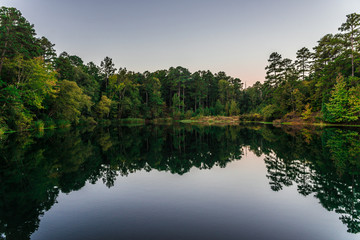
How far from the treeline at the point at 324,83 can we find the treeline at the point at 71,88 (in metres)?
20.9

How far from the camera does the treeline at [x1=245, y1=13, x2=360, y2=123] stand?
2978 cm

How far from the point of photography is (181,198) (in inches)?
230

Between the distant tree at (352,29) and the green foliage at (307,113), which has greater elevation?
the distant tree at (352,29)

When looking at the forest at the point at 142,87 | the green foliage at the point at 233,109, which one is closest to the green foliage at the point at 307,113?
the forest at the point at 142,87

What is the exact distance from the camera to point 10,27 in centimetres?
2214

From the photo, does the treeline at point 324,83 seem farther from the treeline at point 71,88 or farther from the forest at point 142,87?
the treeline at point 71,88

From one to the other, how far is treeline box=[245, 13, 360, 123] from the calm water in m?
25.2

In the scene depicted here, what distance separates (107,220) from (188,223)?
191 cm

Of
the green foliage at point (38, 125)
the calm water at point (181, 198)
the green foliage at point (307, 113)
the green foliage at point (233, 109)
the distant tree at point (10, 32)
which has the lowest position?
the calm water at point (181, 198)

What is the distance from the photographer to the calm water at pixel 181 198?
4.10m

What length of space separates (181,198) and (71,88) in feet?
118

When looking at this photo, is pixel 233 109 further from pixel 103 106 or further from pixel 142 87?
pixel 103 106

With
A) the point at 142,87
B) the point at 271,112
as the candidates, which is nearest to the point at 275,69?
A: the point at 271,112

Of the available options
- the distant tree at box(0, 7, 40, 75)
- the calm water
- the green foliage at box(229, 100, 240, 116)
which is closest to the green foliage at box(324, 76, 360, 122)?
the calm water
